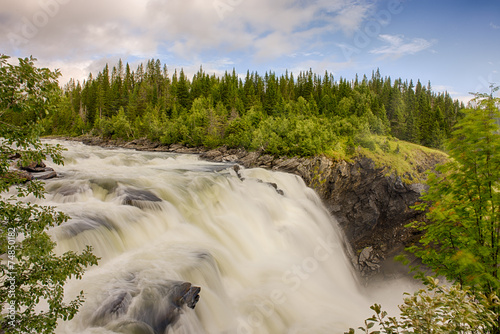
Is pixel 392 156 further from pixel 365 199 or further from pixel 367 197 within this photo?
pixel 365 199

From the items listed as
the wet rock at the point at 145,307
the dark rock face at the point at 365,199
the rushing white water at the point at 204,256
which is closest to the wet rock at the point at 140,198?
the rushing white water at the point at 204,256

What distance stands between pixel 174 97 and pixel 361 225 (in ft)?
225

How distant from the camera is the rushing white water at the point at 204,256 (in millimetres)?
8461

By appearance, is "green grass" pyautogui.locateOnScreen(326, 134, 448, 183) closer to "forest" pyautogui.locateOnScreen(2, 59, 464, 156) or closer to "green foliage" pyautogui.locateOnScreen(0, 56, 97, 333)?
"forest" pyautogui.locateOnScreen(2, 59, 464, 156)

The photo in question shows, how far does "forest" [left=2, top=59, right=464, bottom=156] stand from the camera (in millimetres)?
35812

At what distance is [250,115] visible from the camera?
56.5m

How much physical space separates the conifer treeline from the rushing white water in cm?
1643

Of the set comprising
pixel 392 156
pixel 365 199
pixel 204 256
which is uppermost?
pixel 392 156

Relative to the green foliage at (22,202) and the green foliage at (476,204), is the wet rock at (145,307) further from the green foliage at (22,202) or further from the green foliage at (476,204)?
the green foliage at (476,204)

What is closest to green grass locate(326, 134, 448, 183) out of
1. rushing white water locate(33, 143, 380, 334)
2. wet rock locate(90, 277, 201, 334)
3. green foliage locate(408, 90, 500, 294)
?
rushing white water locate(33, 143, 380, 334)

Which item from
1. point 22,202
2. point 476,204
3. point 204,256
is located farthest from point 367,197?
point 22,202

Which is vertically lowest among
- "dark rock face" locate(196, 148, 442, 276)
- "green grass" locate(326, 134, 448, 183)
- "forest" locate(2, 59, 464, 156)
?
"dark rock face" locate(196, 148, 442, 276)

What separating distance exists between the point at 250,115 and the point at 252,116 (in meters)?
0.51

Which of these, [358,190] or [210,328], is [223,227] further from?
[358,190]
